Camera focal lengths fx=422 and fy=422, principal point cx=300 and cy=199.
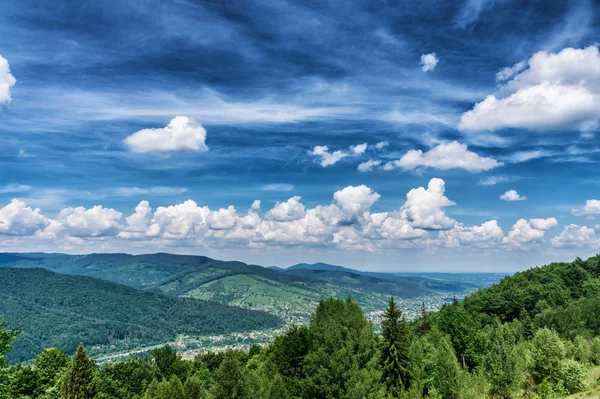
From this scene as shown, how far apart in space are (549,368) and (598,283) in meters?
103

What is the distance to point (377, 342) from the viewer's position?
6812 cm

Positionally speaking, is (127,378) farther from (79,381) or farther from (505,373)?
(505,373)

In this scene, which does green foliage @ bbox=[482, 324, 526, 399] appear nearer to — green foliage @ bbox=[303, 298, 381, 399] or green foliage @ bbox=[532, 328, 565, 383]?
green foliage @ bbox=[532, 328, 565, 383]

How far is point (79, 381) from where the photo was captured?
6341 centimetres

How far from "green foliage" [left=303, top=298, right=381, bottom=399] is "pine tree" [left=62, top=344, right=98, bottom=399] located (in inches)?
1307

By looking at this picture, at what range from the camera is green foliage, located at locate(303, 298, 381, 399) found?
56594 millimetres

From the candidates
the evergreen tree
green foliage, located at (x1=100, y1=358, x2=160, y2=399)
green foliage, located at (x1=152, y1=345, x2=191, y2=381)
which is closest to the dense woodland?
the evergreen tree

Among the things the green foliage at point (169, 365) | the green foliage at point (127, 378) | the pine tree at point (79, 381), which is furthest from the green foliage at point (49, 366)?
the green foliage at point (169, 365)

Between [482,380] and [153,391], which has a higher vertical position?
[482,380]

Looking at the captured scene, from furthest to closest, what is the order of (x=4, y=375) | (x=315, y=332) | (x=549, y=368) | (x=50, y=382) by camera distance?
(x=50, y=382), (x=315, y=332), (x=549, y=368), (x=4, y=375)

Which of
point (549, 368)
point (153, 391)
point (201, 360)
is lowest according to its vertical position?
point (201, 360)

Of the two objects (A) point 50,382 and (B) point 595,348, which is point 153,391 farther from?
(B) point 595,348

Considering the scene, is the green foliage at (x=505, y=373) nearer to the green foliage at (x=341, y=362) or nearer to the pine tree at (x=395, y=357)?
the pine tree at (x=395, y=357)

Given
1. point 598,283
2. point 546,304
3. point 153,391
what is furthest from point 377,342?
point 598,283
